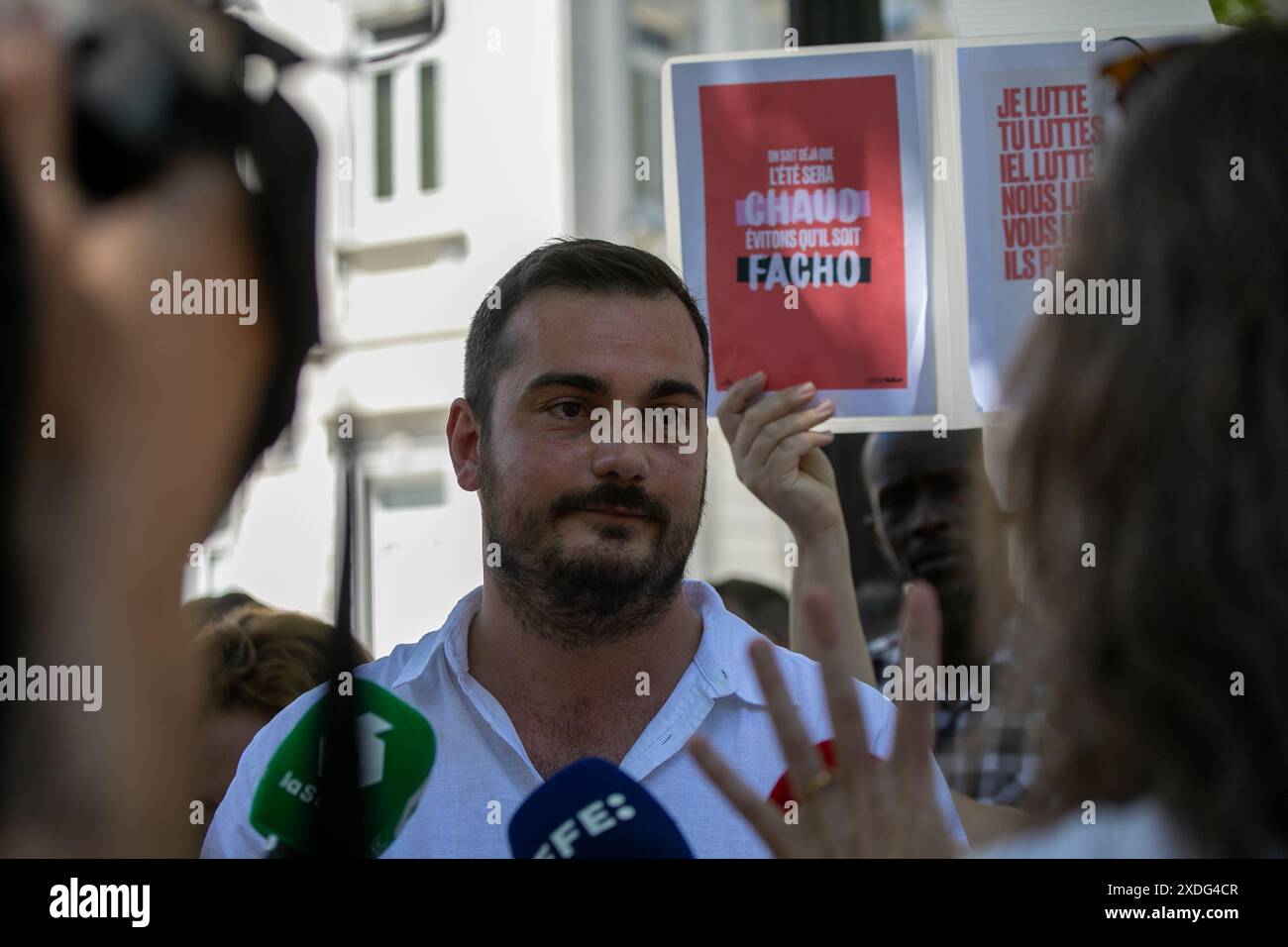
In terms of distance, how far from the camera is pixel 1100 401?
92 cm

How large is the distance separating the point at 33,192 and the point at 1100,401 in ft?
3.56

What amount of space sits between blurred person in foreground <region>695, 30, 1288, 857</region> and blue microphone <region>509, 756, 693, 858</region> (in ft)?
1.30

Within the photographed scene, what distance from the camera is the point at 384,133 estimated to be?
3902 millimetres

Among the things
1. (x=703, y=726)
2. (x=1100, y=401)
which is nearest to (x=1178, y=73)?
(x=1100, y=401)

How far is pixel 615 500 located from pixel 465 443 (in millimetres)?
393

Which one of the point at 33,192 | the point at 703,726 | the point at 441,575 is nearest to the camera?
the point at 33,192

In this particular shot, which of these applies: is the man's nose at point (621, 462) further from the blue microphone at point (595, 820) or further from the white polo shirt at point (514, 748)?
the blue microphone at point (595, 820)

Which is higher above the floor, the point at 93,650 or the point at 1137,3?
the point at 1137,3

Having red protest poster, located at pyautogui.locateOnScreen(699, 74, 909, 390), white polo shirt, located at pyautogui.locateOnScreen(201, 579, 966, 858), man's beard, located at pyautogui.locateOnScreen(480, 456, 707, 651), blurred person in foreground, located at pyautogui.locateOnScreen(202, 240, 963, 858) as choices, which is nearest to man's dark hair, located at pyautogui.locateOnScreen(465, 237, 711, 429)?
blurred person in foreground, located at pyautogui.locateOnScreen(202, 240, 963, 858)

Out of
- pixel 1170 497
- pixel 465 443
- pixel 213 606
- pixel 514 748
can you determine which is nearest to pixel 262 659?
pixel 213 606

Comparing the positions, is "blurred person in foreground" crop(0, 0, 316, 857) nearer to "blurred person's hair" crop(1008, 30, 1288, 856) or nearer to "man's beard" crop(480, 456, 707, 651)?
"man's beard" crop(480, 456, 707, 651)

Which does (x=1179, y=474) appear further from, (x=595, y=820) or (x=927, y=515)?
(x=927, y=515)
